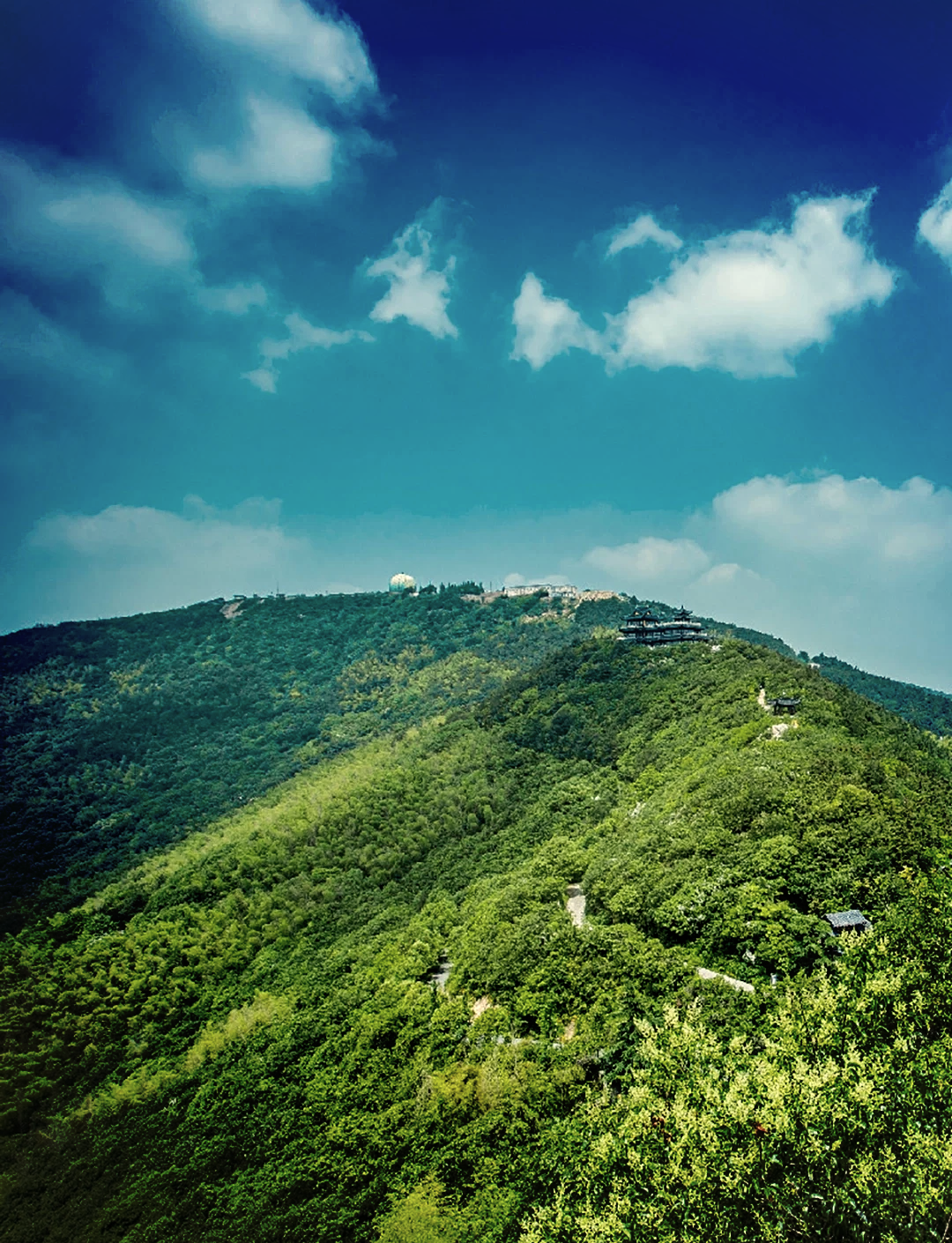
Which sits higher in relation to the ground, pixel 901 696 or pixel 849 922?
pixel 901 696

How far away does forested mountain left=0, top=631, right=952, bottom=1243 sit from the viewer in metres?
21.5

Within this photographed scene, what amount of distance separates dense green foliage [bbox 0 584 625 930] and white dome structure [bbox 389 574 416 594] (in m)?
2.85

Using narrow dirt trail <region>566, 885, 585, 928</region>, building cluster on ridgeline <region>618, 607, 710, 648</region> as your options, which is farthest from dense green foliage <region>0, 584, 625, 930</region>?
narrow dirt trail <region>566, 885, 585, 928</region>

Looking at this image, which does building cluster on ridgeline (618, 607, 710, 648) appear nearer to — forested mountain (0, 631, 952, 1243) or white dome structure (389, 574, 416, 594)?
forested mountain (0, 631, 952, 1243)

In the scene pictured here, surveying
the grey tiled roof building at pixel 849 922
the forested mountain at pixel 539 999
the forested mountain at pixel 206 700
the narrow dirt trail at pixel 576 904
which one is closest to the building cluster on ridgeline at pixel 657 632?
the forested mountain at pixel 539 999

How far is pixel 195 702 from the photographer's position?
154000mm

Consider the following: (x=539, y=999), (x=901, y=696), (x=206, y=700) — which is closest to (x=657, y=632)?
(x=539, y=999)

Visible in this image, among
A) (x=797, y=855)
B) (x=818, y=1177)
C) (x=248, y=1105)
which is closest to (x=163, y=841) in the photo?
(x=248, y=1105)

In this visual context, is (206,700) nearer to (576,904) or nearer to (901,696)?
(576,904)

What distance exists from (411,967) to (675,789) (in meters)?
23.0

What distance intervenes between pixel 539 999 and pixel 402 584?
530ft

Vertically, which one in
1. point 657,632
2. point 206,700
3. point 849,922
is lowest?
point 849,922

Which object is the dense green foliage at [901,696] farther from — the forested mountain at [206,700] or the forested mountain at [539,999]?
the forested mountain at [539,999]

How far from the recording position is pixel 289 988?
189 feet
